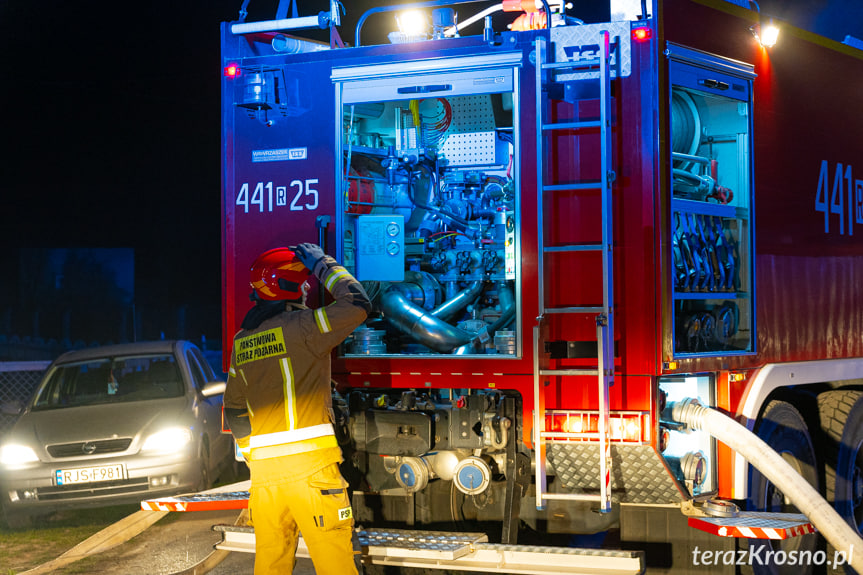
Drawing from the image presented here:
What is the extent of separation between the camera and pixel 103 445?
745 centimetres

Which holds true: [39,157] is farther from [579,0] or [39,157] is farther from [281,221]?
Answer: [281,221]

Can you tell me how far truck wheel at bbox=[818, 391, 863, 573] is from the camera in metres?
5.57

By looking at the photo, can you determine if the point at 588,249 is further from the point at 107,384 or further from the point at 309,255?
the point at 107,384

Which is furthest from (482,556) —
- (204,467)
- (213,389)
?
(204,467)

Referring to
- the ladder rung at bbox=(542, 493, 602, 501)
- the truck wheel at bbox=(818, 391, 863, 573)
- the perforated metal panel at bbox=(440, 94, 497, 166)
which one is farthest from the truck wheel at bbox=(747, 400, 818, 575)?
the perforated metal panel at bbox=(440, 94, 497, 166)

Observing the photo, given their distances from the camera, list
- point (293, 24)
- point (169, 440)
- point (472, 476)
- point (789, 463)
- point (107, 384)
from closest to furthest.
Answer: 1. point (472, 476)
2. point (293, 24)
3. point (789, 463)
4. point (169, 440)
5. point (107, 384)

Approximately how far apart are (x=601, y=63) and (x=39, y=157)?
2045 cm

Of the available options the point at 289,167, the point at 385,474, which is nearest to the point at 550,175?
the point at 289,167

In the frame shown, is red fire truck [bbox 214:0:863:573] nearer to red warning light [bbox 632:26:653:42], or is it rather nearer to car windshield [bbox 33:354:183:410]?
red warning light [bbox 632:26:653:42]

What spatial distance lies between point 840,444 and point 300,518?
366 centimetres

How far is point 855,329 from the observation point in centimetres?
581

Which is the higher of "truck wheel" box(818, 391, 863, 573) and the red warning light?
the red warning light

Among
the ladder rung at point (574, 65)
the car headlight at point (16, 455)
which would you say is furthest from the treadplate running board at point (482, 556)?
the car headlight at point (16, 455)

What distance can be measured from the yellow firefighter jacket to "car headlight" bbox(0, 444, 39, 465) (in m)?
4.19
